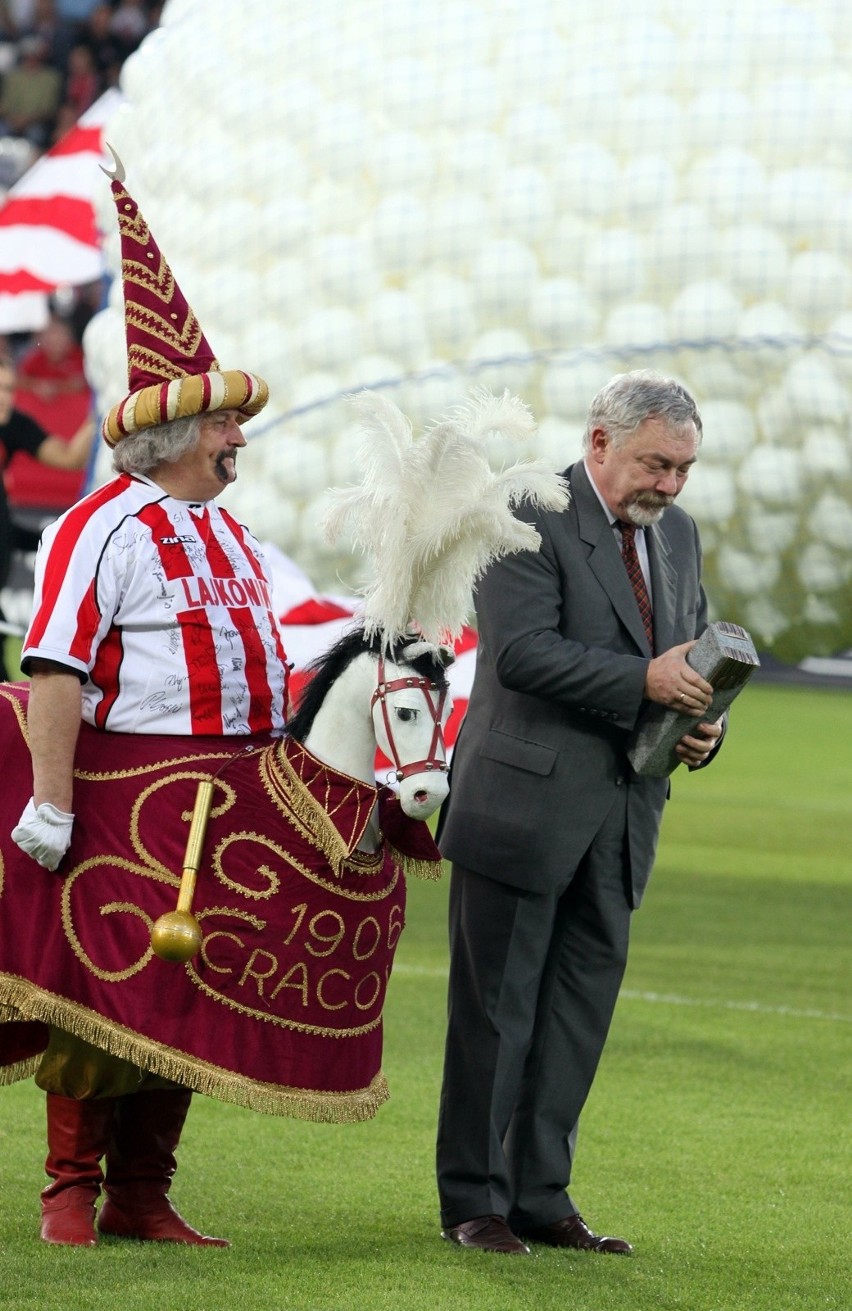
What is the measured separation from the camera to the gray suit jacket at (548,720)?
3.77 metres

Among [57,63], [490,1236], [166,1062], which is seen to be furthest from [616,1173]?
[57,63]

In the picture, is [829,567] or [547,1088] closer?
[547,1088]

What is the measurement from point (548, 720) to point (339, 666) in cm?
48

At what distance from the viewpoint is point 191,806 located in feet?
11.7

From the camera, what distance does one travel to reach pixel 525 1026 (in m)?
3.90

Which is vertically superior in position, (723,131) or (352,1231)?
(723,131)

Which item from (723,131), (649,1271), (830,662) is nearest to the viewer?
(649,1271)

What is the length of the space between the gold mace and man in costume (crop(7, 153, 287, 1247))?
0.15 meters

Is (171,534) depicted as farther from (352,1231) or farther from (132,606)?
(352,1231)

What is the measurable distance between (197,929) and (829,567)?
3.49 m


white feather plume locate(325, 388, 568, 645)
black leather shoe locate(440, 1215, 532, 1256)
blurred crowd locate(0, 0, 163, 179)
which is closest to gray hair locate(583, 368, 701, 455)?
white feather plume locate(325, 388, 568, 645)

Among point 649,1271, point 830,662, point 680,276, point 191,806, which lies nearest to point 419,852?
point 191,806

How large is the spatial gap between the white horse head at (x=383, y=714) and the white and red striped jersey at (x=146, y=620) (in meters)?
0.15

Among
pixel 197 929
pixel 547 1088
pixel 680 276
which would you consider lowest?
pixel 547 1088
